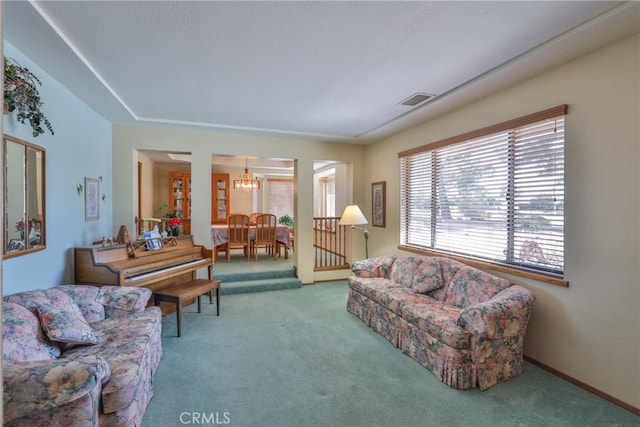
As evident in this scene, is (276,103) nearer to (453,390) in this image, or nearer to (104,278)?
(104,278)

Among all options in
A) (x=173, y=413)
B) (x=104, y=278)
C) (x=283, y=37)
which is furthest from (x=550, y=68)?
(x=104, y=278)

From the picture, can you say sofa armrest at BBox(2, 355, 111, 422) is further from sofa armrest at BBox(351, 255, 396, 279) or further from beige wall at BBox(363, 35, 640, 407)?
beige wall at BBox(363, 35, 640, 407)

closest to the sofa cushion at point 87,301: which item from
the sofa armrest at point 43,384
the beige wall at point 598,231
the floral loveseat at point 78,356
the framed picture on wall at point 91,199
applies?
the floral loveseat at point 78,356

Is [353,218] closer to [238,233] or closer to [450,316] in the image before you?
[450,316]

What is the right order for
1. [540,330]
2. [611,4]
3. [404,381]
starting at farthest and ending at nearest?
[540,330] → [404,381] → [611,4]

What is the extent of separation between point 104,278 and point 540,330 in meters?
4.01

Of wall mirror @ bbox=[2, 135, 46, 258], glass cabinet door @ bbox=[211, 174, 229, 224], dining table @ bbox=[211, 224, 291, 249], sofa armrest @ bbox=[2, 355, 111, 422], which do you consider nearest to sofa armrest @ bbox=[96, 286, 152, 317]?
wall mirror @ bbox=[2, 135, 46, 258]

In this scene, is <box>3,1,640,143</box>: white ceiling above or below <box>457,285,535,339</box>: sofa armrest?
above

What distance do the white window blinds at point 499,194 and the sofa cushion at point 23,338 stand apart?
369 cm

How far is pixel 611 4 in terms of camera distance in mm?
1923

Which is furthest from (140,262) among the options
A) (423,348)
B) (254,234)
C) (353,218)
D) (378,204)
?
(378,204)

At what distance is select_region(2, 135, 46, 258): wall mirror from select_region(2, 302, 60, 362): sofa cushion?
20.2 inches

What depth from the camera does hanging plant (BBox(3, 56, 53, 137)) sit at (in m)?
2.13

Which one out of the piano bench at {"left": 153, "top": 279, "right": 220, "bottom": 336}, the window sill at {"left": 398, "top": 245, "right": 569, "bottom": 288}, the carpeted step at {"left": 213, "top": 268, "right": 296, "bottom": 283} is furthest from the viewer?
the carpeted step at {"left": 213, "top": 268, "right": 296, "bottom": 283}
